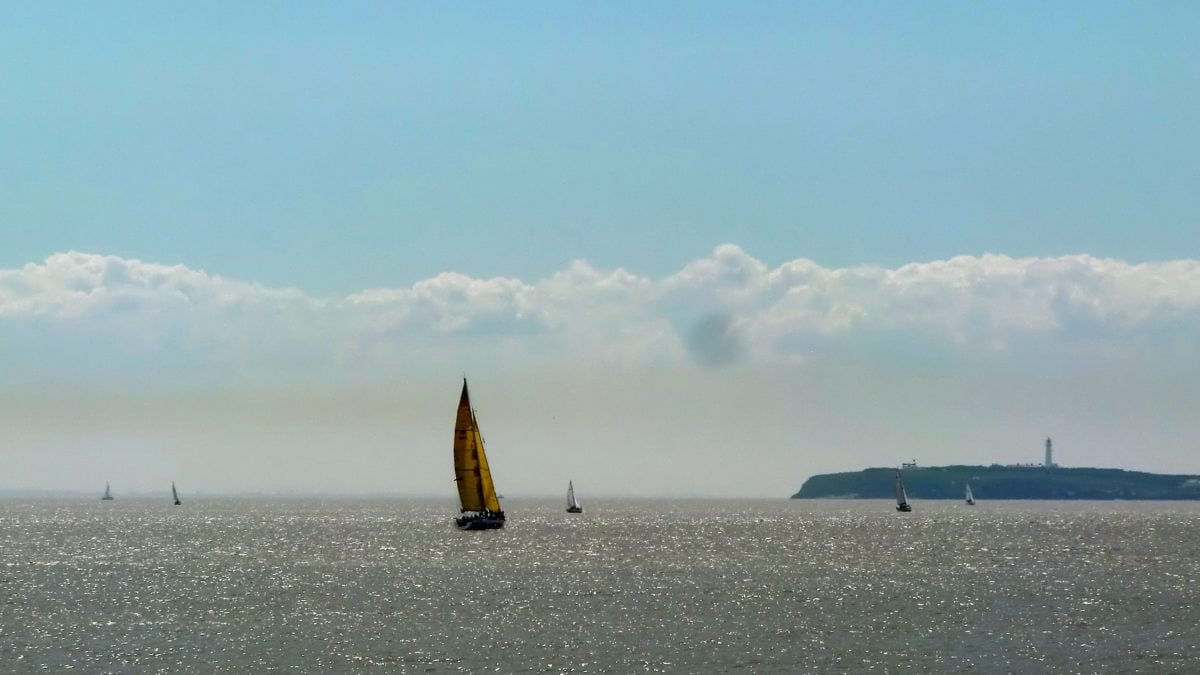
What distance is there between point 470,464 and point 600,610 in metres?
71.2

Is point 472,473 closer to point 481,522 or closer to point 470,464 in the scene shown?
point 470,464

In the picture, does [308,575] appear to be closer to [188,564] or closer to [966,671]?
[188,564]

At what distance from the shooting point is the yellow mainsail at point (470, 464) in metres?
142

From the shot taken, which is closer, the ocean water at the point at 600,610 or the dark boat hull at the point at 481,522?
the ocean water at the point at 600,610

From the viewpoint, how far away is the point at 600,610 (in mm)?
79938

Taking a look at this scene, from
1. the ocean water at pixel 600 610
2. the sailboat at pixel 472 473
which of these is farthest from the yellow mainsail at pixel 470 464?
the ocean water at pixel 600 610

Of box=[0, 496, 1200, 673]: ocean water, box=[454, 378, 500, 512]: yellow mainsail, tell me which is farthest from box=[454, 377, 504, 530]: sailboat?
box=[0, 496, 1200, 673]: ocean water

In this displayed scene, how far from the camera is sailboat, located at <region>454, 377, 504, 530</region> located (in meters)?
143

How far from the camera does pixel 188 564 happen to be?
12356cm

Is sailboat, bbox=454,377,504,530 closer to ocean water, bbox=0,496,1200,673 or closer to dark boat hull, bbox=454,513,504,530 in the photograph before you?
dark boat hull, bbox=454,513,504,530

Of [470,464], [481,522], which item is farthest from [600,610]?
[481,522]

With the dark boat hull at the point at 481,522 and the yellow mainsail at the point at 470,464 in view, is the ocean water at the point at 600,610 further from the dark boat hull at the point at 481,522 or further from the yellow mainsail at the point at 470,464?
the dark boat hull at the point at 481,522

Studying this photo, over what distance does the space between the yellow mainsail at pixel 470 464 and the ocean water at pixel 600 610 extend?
9466 millimetres

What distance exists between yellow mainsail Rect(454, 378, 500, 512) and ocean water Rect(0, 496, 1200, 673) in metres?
A: 9.47
